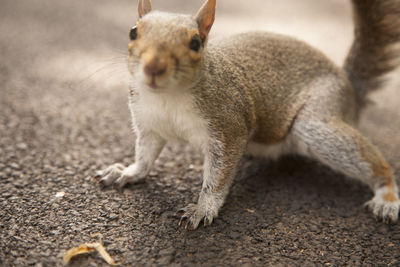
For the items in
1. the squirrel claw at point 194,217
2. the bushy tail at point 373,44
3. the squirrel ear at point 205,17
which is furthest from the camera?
the bushy tail at point 373,44

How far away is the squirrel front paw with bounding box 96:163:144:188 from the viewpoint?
7.38 feet

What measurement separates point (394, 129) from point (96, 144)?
265 cm

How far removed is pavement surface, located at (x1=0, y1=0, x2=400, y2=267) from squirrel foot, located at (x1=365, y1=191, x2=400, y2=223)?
5 cm

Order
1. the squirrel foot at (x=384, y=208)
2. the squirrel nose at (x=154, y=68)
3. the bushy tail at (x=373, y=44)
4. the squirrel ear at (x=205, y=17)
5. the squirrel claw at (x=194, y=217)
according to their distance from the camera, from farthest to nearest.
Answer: the bushy tail at (x=373, y=44), the squirrel foot at (x=384, y=208), the squirrel claw at (x=194, y=217), the squirrel ear at (x=205, y=17), the squirrel nose at (x=154, y=68)

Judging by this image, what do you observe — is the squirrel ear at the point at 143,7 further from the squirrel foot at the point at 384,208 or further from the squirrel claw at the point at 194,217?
the squirrel foot at the point at 384,208

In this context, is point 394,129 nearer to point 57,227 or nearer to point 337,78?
point 337,78

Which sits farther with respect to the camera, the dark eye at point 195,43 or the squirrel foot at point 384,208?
the squirrel foot at point 384,208

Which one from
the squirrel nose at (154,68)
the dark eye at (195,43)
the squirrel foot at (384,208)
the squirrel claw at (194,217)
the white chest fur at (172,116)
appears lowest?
the squirrel claw at (194,217)

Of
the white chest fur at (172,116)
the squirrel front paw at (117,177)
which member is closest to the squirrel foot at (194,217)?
the white chest fur at (172,116)

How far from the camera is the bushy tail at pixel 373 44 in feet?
8.36

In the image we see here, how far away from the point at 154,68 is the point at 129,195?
3.23ft

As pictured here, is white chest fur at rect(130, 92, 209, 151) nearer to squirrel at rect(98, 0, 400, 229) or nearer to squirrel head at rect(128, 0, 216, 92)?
squirrel at rect(98, 0, 400, 229)

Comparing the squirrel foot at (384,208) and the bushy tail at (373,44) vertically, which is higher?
the bushy tail at (373,44)

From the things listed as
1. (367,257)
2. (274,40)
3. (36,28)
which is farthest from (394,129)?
(36,28)
